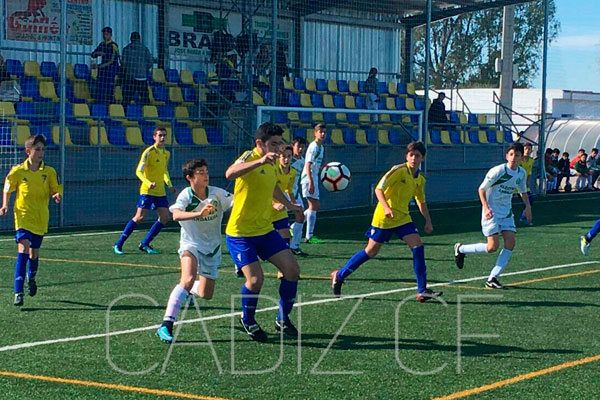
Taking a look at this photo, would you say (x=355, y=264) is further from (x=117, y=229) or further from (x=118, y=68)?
(x=118, y=68)

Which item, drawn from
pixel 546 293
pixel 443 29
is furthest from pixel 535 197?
pixel 443 29

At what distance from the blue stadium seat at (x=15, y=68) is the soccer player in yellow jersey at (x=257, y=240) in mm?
14378

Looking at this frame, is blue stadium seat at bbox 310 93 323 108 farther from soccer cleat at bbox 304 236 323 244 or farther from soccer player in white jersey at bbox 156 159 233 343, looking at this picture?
soccer player in white jersey at bbox 156 159 233 343

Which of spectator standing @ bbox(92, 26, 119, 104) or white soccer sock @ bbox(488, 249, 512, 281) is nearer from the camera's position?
white soccer sock @ bbox(488, 249, 512, 281)

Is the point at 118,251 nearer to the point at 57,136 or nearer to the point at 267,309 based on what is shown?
the point at 57,136

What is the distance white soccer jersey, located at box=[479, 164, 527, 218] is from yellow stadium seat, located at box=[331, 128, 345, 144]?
13.4 metres

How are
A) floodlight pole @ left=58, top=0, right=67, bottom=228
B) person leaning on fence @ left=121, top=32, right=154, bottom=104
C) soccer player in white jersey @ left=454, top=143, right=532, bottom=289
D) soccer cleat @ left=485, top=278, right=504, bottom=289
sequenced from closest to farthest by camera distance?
soccer cleat @ left=485, top=278, right=504, bottom=289 < soccer player in white jersey @ left=454, top=143, right=532, bottom=289 < floodlight pole @ left=58, top=0, right=67, bottom=228 < person leaning on fence @ left=121, top=32, right=154, bottom=104

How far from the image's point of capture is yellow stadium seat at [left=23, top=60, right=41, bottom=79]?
22656 millimetres

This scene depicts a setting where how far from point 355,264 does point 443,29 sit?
205ft

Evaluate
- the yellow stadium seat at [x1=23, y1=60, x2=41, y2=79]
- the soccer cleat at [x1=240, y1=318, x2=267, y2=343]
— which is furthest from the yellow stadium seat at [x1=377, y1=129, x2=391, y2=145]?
the soccer cleat at [x1=240, y1=318, x2=267, y2=343]

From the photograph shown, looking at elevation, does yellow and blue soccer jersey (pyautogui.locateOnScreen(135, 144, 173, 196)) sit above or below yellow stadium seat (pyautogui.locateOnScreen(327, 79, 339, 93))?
below

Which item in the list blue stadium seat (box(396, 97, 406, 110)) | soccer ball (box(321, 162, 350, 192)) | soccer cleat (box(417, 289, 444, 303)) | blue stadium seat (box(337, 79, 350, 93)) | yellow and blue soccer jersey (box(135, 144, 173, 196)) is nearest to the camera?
soccer cleat (box(417, 289, 444, 303))

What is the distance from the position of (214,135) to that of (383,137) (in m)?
5.49

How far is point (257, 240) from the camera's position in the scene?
9.00m
